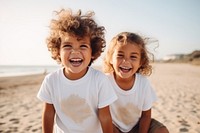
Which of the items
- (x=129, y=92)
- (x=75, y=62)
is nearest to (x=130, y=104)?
(x=129, y=92)

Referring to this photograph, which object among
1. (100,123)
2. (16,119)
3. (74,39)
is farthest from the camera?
(16,119)

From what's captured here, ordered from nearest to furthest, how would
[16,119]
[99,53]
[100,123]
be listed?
[100,123]
[99,53]
[16,119]

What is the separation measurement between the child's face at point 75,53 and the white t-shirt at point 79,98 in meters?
0.16

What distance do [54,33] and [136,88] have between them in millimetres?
1174

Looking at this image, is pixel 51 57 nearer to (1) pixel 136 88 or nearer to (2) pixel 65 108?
(2) pixel 65 108

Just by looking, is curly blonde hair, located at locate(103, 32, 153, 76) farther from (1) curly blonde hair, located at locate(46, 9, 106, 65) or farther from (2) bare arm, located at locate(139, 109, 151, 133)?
(2) bare arm, located at locate(139, 109, 151, 133)

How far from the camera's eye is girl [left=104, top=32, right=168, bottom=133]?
2871mm

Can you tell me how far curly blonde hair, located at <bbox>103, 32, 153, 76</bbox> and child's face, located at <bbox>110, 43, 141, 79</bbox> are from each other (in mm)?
71

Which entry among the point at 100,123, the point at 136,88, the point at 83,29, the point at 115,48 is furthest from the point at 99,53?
the point at 100,123

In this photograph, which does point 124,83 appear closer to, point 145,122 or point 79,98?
point 145,122

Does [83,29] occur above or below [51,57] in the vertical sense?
above

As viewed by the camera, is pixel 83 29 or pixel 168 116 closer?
pixel 83 29

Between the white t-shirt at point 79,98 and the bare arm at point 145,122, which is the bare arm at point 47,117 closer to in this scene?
the white t-shirt at point 79,98

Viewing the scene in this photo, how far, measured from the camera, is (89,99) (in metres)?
2.52
